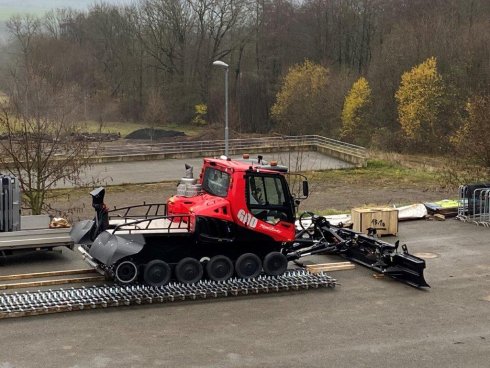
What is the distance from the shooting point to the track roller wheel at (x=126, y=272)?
10891mm

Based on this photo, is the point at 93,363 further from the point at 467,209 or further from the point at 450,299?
the point at 467,209

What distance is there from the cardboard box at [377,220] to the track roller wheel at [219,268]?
5812 mm

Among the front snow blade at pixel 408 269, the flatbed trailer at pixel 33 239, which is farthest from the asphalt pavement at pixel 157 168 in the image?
the front snow blade at pixel 408 269

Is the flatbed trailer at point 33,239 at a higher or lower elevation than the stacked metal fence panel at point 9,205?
lower

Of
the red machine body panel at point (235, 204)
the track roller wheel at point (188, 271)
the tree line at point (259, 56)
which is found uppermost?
the tree line at point (259, 56)

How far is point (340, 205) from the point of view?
91.3 ft

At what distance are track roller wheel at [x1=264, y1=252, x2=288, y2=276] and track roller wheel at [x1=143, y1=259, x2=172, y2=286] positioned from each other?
75.4 inches

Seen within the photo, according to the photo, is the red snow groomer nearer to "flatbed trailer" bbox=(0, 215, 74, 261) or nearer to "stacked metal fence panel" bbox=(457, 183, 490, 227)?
"flatbed trailer" bbox=(0, 215, 74, 261)

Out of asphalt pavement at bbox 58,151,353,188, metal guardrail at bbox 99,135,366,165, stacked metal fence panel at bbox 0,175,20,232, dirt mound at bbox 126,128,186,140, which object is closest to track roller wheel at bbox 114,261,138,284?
stacked metal fence panel at bbox 0,175,20,232

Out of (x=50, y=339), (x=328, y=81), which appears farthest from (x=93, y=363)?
(x=328, y=81)

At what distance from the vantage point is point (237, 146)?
5534cm

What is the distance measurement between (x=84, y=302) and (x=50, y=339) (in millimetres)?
1299

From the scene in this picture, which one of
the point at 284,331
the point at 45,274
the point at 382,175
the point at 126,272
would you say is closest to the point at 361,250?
the point at 284,331

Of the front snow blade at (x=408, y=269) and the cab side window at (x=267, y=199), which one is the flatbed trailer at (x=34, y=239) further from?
the front snow blade at (x=408, y=269)
